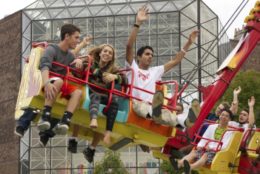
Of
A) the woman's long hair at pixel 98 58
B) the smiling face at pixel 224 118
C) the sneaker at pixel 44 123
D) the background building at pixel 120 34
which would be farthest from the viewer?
the background building at pixel 120 34

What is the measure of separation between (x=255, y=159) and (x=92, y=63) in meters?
4.05

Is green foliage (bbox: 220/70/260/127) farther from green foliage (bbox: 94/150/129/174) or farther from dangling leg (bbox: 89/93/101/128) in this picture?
dangling leg (bbox: 89/93/101/128)

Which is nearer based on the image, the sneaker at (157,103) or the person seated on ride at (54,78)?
the person seated on ride at (54,78)

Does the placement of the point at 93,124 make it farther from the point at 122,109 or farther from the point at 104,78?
the point at 104,78

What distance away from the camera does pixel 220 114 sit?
53.0ft

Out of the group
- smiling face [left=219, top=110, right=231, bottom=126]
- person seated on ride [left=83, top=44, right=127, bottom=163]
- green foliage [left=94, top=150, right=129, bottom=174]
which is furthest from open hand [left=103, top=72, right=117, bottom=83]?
green foliage [left=94, top=150, right=129, bottom=174]

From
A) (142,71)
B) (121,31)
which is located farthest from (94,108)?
(121,31)

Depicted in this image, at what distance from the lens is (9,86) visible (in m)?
62.0

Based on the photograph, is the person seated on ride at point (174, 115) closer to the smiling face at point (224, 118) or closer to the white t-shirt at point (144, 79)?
the white t-shirt at point (144, 79)

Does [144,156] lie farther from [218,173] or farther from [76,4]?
[218,173]

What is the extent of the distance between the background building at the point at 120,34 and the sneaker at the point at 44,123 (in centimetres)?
3637

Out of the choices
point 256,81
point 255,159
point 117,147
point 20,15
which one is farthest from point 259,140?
point 20,15

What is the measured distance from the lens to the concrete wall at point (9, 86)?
59125 mm

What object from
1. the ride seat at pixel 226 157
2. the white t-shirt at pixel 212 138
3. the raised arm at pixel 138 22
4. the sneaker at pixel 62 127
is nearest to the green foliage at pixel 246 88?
the white t-shirt at pixel 212 138
